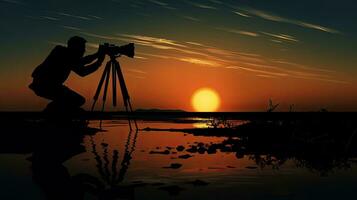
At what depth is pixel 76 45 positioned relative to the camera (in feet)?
37.4

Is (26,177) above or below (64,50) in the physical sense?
below

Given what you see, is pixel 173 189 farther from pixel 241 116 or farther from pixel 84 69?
pixel 241 116

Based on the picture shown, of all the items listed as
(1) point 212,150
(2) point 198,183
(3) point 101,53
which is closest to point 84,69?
(3) point 101,53

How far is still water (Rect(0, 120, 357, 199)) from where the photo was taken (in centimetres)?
590

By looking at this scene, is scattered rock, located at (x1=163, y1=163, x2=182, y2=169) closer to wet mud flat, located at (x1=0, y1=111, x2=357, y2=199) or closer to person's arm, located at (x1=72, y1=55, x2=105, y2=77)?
wet mud flat, located at (x1=0, y1=111, x2=357, y2=199)

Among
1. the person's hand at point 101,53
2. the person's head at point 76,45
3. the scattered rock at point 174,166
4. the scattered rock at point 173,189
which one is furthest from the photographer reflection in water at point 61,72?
the scattered rock at point 173,189

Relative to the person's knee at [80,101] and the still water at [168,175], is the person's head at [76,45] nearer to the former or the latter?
the person's knee at [80,101]

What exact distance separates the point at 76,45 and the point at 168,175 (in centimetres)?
530

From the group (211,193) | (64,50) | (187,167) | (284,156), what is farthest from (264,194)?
(64,50)

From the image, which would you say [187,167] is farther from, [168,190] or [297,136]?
[297,136]

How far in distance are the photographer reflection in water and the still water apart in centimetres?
124

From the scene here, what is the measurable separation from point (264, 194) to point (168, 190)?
1.30 metres

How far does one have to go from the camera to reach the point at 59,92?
38.2ft

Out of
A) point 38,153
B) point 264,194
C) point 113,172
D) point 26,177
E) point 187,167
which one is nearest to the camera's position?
point 264,194
